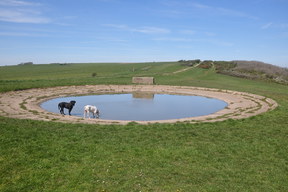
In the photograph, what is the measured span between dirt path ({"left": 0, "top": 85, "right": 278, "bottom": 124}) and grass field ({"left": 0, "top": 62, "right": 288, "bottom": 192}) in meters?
1.69

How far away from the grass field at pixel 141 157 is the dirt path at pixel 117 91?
5.56ft

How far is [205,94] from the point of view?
25.0m

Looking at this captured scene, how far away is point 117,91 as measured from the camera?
26375 millimetres

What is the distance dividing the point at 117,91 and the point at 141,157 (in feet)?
59.8

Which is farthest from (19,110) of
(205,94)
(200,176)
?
(205,94)

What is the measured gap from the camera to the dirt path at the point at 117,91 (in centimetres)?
1398

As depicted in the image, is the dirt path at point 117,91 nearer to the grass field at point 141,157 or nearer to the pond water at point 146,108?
the pond water at point 146,108

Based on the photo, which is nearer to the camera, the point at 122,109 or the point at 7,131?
the point at 7,131

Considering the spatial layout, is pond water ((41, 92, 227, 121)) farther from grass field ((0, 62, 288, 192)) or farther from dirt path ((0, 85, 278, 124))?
grass field ((0, 62, 288, 192))

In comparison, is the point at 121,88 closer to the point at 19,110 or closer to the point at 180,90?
the point at 180,90

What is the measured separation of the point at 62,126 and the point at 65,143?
263cm

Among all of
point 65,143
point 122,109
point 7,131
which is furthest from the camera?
point 122,109

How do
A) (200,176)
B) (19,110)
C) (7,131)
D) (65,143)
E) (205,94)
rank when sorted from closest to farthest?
(200,176)
(65,143)
(7,131)
(19,110)
(205,94)

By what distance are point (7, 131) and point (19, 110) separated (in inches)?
221
